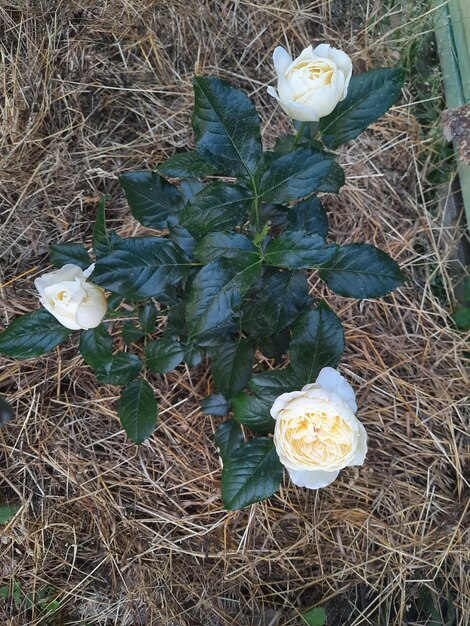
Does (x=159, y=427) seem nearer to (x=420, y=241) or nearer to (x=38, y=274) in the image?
(x=38, y=274)

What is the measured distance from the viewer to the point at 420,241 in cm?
158

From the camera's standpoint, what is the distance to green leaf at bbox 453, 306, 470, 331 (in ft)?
5.03

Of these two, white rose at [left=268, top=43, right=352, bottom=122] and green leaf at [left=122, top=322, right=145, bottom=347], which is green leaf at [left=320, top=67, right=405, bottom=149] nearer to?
white rose at [left=268, top=43, right=352, bottom=122]

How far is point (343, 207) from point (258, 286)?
2.37 feet

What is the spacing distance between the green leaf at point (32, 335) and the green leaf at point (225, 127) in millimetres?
383

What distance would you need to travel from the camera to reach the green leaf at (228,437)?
118 cm

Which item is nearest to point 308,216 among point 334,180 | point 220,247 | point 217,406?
point 334,180

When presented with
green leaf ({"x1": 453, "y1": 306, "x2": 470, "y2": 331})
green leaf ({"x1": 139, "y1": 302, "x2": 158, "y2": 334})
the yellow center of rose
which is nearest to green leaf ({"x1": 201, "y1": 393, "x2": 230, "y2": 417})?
green leaf ({"x1": 139, "y1": 302, "x2": 158, "y2": 334})

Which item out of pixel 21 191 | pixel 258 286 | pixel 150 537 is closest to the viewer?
pixel 258 286

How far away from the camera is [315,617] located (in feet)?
4.56

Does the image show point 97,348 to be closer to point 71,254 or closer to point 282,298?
point 71,254

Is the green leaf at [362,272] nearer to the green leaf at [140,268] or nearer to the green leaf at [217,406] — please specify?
the green leaf at [140,268]

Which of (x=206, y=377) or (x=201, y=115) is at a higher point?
(x=201, y=115)

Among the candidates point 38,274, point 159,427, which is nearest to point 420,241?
point 159,427
